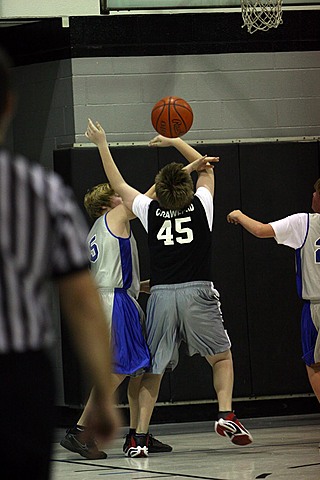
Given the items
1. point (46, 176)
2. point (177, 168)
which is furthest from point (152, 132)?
point (46, 176)

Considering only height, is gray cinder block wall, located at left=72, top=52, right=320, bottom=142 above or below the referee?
above

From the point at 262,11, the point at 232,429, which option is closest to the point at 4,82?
the point at 232,429

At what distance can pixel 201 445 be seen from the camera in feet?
26.3

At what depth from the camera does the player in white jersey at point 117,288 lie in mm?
7367

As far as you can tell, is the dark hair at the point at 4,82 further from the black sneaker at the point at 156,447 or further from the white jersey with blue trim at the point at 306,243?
the black sneaker at the point at 156,447

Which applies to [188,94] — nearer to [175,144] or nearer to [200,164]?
[175,144]

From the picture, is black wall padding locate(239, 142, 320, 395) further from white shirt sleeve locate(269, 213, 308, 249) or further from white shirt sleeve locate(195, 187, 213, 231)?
white shirt sleeve locate(195, 187, 213, 231)

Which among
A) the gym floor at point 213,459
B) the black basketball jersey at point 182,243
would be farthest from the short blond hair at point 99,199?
the gym floor at point 213,459

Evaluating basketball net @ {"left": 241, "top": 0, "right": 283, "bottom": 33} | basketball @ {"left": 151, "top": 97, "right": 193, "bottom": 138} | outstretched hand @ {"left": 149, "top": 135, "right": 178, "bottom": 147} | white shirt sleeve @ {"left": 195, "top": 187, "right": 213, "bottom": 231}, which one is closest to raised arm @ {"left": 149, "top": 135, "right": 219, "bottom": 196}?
outstretched hand @ {"left": 149, "top": 135, "right": 178, "bottom": 147}

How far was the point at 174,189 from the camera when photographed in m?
7.23

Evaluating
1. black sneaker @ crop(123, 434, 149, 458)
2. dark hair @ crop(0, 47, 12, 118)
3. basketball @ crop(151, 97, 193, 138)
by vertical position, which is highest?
basketball @ crop(151, 97, 193, 138)

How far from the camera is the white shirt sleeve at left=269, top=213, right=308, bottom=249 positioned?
7520mm

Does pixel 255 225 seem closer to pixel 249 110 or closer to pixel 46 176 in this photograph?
pixel 249 110

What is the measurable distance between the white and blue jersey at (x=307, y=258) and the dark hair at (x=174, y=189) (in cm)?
70
